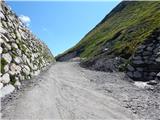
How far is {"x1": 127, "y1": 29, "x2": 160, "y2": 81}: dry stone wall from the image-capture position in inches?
1245

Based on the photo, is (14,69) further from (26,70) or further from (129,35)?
(129,35)

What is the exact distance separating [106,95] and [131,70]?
13708 mm

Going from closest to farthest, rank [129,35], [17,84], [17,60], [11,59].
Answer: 1. [17,84]
2. [11,59]
3. [17,60]
4. [129,35]

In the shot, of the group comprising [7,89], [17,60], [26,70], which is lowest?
[7,89]

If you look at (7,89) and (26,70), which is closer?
(7,89)

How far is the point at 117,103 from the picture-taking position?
58.7 ft

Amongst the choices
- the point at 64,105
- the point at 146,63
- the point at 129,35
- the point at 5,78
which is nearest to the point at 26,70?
the point at 5,78

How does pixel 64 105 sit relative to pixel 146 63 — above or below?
below

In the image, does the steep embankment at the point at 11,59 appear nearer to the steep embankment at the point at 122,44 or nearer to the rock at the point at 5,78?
the rock at the point at 5,78

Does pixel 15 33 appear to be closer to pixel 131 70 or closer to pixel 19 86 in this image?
pixel 19 86

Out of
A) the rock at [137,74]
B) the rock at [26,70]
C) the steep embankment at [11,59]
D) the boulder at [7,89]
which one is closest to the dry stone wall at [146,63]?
the rock at [137,74]

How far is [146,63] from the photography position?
33.3 meters

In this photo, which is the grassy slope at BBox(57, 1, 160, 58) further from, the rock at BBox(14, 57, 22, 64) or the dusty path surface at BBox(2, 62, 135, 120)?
the dusty path surface at BBox(2, 62, 135, 120)

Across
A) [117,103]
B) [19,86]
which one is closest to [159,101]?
[117,103]
